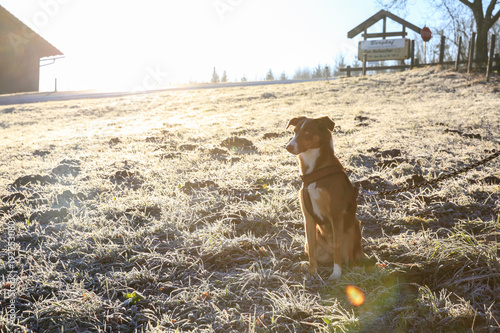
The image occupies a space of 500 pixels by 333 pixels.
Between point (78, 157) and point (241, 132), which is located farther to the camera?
point (241, 132)

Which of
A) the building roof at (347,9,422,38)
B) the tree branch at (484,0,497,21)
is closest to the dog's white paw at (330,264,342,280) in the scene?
the tree branch at (484,0,497,21)

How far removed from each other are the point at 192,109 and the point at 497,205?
50.5 feet

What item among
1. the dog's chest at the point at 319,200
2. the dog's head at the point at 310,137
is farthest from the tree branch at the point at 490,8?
the dog's chest at the point at 319,200

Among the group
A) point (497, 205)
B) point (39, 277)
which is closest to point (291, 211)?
point (497, 205)

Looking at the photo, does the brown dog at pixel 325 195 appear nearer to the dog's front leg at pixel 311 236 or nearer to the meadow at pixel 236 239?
the dog's front leg at pixel 311 236

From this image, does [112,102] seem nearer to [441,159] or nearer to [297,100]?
[297,100]

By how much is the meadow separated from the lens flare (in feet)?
0.13

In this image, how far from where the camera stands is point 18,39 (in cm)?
3195

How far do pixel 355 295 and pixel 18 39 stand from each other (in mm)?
39331

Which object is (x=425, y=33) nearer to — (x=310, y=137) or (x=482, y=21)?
(x=482, y=21)

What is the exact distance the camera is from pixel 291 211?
14.9 ft

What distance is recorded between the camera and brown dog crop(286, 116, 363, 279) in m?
2.93

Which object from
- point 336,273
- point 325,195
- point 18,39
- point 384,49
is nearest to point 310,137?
point 325,195

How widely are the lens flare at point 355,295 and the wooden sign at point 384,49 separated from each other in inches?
1159
